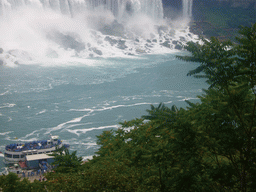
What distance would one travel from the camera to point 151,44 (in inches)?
4387

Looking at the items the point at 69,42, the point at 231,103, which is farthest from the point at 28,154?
the point at 69,42

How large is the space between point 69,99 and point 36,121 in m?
9.68

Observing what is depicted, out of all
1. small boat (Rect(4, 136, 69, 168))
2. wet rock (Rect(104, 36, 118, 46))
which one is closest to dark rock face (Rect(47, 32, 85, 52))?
wet rock (Rect(104, 36, 118, 46))

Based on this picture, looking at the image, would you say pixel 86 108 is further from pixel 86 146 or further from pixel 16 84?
pixel 16 84

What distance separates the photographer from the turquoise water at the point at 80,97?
3006 centimetres

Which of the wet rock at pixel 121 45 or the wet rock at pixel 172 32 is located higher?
the wet rock at pixel 172 32

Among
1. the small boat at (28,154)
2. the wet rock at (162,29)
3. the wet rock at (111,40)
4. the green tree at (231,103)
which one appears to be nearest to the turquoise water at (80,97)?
the small boat at (28,154)

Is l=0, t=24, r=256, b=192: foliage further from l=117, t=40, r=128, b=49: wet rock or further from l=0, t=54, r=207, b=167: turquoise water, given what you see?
l=117, t=40, r=128, b=49: wet rock

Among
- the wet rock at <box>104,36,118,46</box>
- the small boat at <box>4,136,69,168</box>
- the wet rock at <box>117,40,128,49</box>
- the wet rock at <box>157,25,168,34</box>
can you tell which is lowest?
the small boat at <box>4,136,69,168</box>

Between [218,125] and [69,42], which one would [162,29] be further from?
[218,125]

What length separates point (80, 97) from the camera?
141 ft

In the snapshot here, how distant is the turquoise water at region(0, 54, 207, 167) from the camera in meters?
30.1

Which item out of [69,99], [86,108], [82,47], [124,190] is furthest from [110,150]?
[82,47]

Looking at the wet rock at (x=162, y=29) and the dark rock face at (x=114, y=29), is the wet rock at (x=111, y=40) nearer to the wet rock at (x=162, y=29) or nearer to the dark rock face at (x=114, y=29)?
the dark rock face at (x=114, y=29)
